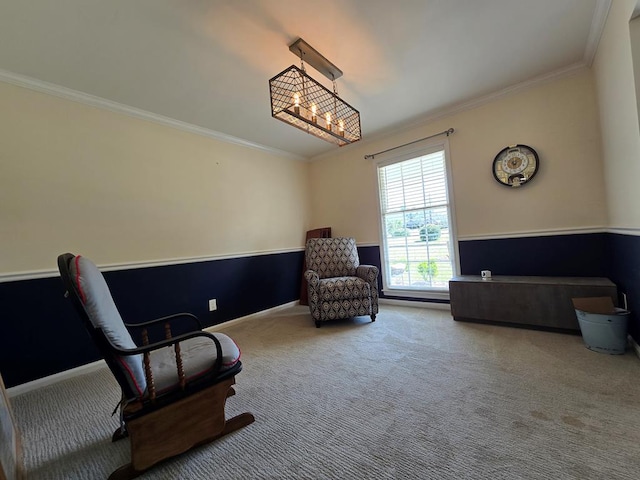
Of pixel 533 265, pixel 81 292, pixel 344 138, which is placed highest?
pixel 344 138

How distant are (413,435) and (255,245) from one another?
2.93 metres

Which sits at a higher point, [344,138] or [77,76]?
[77,76]

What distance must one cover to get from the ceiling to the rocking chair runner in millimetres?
1579

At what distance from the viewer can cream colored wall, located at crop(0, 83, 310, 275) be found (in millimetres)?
2080

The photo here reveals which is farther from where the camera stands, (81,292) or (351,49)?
(351,49)

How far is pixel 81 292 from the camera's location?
1051 mm

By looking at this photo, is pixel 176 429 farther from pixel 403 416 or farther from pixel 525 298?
pixel 525 298

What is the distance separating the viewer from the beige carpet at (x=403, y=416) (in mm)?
1153

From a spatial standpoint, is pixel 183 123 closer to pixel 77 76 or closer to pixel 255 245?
pixel 77 76

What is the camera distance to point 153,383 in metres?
1.20

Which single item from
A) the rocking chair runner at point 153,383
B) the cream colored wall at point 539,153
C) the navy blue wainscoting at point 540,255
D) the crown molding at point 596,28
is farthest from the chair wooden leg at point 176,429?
the crown molding at point 596,28

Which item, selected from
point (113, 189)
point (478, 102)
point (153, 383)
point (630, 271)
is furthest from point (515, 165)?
point (113, 189)

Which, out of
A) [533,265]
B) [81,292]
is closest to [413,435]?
[81,292]

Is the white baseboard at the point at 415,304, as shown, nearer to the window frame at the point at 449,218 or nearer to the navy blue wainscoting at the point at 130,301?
the window frame at the point at 449,218
